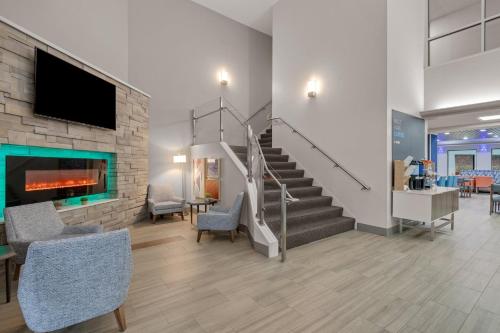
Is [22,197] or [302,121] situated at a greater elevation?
[302,121]

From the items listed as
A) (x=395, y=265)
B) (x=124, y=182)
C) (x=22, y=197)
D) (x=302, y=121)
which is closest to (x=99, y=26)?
(x=124, y=182)

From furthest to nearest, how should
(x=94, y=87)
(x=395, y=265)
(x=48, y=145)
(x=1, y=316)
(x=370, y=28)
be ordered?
(x=370, y=28), (x=94, y=87), (x=48, y=145), (x=395, y=265), (x=1, y=316)

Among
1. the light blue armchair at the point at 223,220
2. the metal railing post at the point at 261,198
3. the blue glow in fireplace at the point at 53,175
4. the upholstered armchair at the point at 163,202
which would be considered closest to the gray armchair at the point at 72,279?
the metal railing post at the point at 261,198

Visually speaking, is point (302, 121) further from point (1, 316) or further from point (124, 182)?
point (1, 316)

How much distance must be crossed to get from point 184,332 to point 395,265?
2914 millimetres

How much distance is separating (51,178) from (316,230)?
466 centimetres

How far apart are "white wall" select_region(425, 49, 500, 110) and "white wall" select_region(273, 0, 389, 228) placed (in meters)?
2.06

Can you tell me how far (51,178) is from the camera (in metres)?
4.11

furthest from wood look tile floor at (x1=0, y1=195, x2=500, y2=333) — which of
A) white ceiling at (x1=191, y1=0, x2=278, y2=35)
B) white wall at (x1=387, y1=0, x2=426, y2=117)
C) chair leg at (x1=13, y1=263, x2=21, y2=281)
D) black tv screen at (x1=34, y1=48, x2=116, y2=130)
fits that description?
white ceiling at (x1=191, y1=0, x2=278, y2=35)

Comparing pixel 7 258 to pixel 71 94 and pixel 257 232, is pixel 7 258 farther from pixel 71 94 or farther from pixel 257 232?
pixel 257 232

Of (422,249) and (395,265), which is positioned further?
(422,249)

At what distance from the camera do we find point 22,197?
363cm

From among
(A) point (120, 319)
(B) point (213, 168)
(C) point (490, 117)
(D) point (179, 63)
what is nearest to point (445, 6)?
(C) point (490, 117)

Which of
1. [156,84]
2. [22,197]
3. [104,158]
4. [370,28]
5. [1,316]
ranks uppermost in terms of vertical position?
[370,28]
